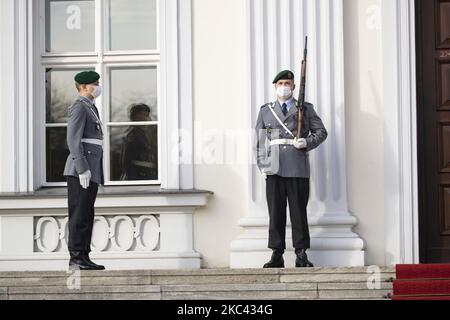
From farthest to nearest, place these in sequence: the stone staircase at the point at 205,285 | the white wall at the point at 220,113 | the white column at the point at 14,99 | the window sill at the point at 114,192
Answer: the white column at the point at 14,99 < the white wall at the point at 220,113 < the window sill at the point at 114,192 < the stone staircase at the point at 205,285

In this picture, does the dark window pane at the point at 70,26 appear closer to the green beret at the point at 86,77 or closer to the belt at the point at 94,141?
the green beret at the point at 86,77

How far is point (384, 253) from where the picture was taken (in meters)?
13.3

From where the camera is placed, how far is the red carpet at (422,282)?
12016 mm

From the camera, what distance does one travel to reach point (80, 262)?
12.6 m

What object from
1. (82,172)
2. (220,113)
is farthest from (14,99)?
(220,113)

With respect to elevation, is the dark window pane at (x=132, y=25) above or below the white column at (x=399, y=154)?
above

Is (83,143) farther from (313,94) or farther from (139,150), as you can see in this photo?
(313,94)

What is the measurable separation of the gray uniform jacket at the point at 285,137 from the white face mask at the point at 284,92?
10 centimetres

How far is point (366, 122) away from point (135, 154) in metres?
1.99

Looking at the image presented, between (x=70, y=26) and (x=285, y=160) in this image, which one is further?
(x=70, y=26)

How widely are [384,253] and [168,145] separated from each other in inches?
79.0

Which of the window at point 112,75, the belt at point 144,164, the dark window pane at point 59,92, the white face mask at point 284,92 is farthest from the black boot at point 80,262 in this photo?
the white face mask at point 284,92

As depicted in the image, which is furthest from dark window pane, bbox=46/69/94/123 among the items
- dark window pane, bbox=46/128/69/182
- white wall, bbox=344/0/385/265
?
white wall, bbox=344/0/385/265

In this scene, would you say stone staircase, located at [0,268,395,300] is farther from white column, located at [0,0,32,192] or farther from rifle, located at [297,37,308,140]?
white column, located at [0,0,32,192]
